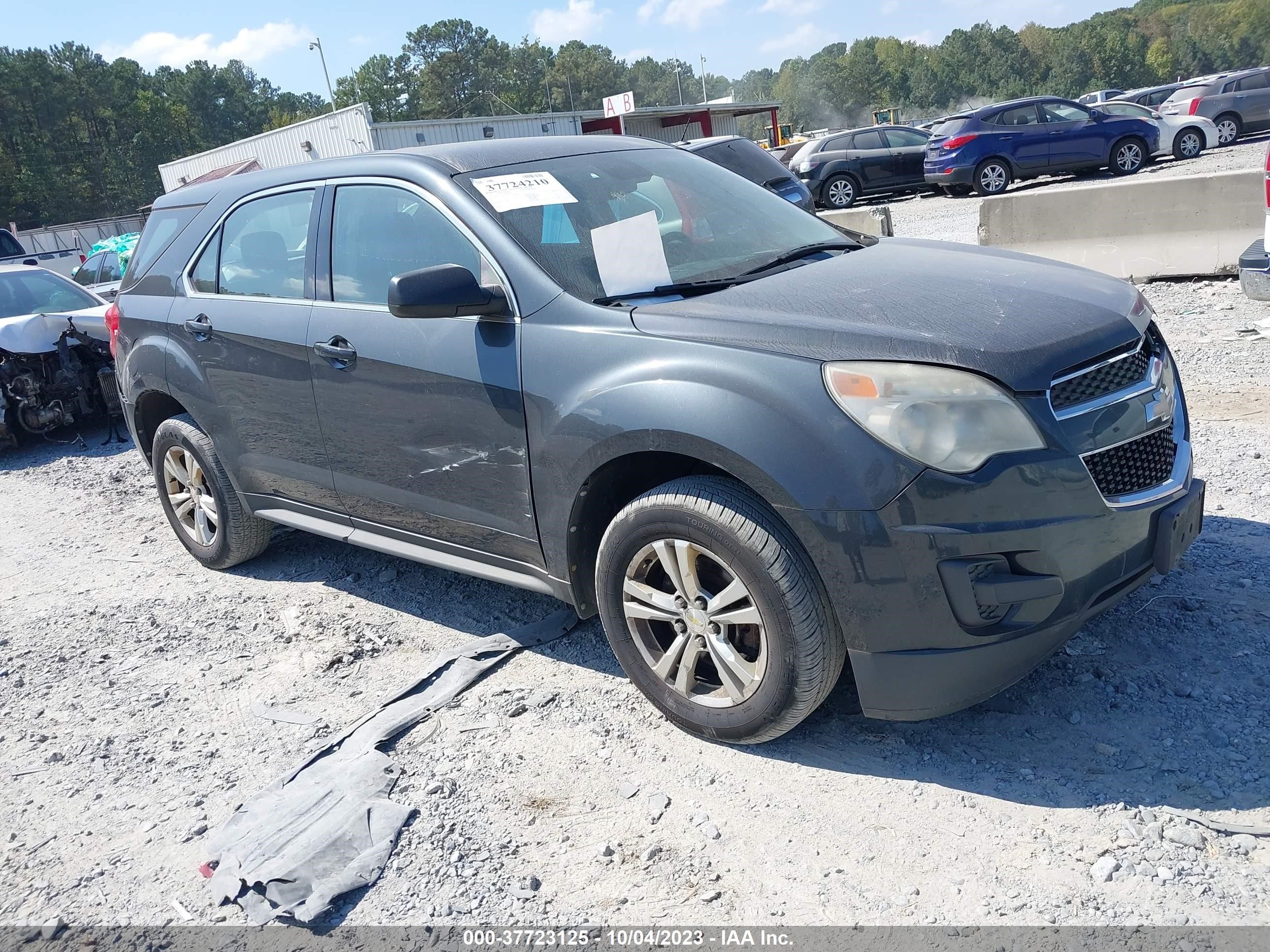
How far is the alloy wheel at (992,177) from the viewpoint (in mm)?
18391

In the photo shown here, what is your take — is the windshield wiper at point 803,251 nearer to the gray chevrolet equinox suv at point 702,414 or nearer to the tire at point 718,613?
the gray chevrolet equinox suv at point 702,414

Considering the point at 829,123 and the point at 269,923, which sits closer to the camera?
the point at 269,923

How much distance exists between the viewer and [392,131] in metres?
35.1

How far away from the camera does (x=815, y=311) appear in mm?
3004

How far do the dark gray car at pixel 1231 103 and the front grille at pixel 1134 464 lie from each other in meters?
24.0

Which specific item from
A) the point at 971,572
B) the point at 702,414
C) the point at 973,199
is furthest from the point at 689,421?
the point at 973,199

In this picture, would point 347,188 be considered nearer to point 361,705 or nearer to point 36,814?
point 361,705

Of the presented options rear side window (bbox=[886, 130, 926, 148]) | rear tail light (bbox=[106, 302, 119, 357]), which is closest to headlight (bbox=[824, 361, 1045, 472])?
rear tail light (bbox=[106, 302, 119, 357])

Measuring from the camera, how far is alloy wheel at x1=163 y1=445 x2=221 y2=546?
16.6 feet

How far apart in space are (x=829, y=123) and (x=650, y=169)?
477 feet

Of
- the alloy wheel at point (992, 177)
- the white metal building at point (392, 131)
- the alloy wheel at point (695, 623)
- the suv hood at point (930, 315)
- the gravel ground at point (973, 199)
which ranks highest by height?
the white metal building at point (392, 131)

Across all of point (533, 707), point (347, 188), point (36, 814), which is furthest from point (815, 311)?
point (36, 814)

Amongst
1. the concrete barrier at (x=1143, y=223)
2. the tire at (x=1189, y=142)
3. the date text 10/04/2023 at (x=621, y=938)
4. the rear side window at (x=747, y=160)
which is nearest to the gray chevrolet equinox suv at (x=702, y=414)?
the date text 10/04/2023 at (x=621, y=938)

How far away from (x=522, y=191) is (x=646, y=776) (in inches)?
81.5
